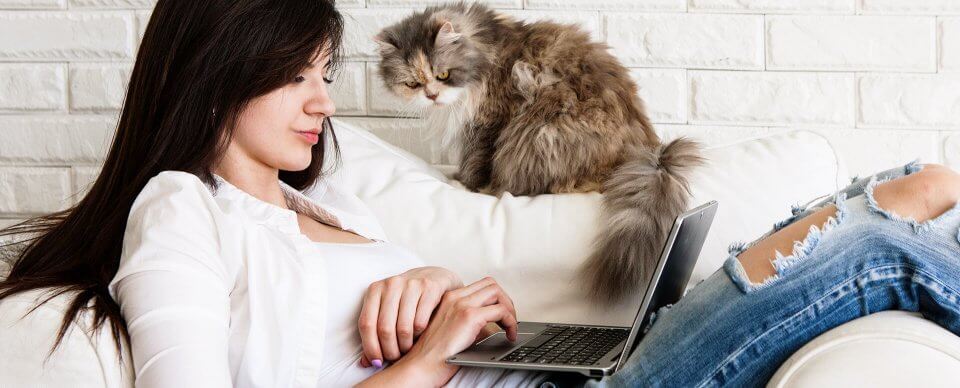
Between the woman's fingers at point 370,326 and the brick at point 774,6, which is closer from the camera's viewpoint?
the woman's fingers at point 370,326

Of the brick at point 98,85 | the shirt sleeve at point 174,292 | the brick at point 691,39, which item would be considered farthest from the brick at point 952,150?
the brick at point 98,85

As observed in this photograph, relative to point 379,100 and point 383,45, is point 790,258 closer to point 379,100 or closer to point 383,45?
point 383,45

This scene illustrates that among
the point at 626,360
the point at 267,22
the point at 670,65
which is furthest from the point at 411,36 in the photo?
the point at 626,360

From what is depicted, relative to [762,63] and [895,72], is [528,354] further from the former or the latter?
[895,72]

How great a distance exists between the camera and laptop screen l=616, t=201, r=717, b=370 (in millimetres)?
988

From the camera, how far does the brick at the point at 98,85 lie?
188cm

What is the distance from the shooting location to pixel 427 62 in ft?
6.01

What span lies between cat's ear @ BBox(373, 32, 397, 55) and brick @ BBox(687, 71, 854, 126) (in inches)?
24.8

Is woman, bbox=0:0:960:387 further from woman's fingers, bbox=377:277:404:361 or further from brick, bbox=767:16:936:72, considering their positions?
brick, bbox=767:16:936:72

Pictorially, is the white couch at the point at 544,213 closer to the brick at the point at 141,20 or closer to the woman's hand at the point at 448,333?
the woman's hand at the point at 448,333

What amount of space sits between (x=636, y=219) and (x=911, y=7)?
86 cm

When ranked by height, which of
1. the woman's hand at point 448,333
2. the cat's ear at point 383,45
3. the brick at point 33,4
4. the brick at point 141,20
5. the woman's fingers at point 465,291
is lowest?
the woman's hand at point 448,333

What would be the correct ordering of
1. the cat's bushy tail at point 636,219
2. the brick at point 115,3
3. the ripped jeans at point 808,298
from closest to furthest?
the ripped jeans at point 808,298 → the cat's bushy tail at point 636,219 → the brick at point 115,3

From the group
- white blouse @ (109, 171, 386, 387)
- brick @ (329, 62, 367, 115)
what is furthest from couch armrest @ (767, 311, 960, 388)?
brick @ (329, 62, 367, 115)
